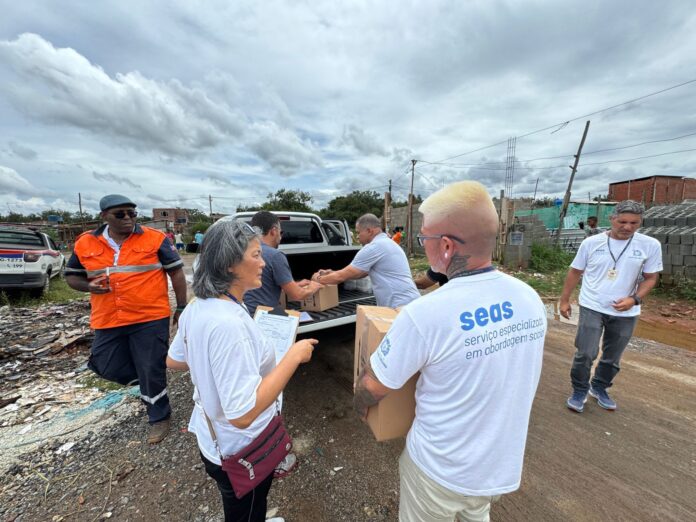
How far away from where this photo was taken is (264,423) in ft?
4.37

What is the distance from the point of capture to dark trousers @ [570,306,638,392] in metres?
2.67

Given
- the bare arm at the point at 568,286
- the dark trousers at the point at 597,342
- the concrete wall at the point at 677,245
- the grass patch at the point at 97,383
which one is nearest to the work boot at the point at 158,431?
the grass patch at the point at 97,383

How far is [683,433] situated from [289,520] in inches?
129

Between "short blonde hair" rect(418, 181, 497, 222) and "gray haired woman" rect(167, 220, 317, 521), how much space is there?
0.74 meters

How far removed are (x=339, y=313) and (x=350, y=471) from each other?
1421 millimetres

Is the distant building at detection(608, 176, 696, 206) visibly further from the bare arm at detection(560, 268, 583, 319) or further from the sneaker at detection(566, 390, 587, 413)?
the sneaker at detection(566, 390, 587, 413)

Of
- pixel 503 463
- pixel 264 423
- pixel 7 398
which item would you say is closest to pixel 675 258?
pixel 503 463

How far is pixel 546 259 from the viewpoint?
33.6 feet

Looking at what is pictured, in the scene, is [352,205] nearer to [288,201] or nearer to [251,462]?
[288,201]

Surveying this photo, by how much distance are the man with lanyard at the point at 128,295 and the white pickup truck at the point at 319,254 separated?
788mm

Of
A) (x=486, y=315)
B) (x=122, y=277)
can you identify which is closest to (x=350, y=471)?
(x=486, y=315)

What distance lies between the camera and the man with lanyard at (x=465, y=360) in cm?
93

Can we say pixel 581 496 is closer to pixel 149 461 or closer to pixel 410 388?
pixel 410 388

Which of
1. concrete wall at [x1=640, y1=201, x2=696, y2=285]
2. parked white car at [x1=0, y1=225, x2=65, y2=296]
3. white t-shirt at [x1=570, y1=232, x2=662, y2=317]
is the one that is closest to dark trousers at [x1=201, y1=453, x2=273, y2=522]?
white t-shirt at [x1=570, y1=232, x2=662, y2=317]
